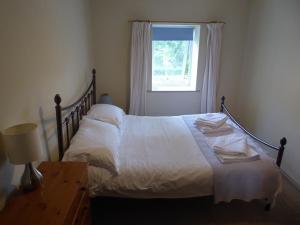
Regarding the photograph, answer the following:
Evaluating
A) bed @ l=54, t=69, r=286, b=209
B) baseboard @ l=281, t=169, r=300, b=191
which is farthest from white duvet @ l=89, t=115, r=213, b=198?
baseboard @ l=281, t=169, r=300, b=191

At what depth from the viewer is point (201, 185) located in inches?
81.0

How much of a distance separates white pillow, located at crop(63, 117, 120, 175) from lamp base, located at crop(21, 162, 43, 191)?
49 cm

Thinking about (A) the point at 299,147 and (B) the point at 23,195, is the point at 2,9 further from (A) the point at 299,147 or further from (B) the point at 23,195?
(A) the point at 299,147

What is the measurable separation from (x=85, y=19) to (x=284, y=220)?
10.9 feet

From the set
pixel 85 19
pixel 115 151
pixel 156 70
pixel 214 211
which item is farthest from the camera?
pixel 156 70

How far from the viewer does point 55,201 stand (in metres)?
1.37

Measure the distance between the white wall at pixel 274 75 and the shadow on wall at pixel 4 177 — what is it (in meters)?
2.93

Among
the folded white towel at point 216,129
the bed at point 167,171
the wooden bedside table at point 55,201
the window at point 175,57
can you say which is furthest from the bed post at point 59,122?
the window at point 175,57

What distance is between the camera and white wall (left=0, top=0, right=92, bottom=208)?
1416mm

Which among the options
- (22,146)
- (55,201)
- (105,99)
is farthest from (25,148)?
(105,99)

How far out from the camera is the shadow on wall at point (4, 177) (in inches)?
54.4

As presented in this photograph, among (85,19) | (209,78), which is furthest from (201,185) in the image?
(85,19)

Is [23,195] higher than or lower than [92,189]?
higher

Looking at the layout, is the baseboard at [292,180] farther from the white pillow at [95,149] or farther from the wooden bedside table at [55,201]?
the wooden bedside table at [55,201]
